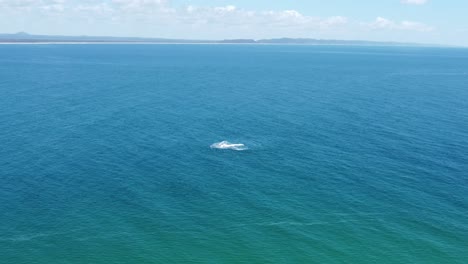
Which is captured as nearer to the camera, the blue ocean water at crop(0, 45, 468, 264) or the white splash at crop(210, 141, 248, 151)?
the blue ocean water at crop(0, 45, 468, 264)

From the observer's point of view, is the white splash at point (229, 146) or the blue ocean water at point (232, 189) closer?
the blue ocean water at point (232, 189)

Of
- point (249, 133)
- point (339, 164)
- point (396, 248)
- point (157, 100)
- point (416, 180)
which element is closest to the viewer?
point (396, 248)

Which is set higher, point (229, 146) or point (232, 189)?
point (229, 146)

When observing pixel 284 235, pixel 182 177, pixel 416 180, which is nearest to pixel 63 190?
pixel 182 177

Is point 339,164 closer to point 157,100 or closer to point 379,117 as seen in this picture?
point 379,117

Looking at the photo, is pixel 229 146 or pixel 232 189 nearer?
pixel 232 189

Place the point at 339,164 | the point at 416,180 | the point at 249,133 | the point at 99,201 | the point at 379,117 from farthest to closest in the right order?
the point at 379,117
the point at 249,133
the point at 339,164
the point at 416,180
the point at 99,201

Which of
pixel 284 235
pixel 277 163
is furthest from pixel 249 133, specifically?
pixel 284 235

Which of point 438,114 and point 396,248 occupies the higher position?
point 438,114

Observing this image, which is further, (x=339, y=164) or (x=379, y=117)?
(x=379, y=117)
